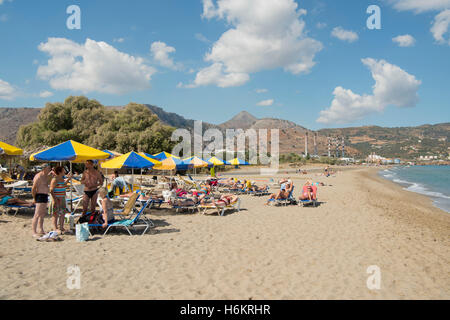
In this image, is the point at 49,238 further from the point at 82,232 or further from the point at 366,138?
the point at 366,138

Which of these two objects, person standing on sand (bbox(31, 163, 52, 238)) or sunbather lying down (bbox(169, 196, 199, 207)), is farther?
sunbather lying down (bbox(169, 196, 199, 207))

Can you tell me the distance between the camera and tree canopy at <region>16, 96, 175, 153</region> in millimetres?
30984

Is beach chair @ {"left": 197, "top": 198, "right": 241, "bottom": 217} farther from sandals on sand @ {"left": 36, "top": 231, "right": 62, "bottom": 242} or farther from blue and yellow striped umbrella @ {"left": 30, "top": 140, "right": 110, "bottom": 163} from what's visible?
sandals on sand @ {"left": 36, "top": 231, "right": 62, "bottom": 242}

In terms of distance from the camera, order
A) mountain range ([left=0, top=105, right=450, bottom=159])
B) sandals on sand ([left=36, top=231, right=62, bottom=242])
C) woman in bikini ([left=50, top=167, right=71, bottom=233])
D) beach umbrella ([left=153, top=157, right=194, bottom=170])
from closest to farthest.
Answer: sandals on sand ([left=36, top=231, right=62, bottom=242]) < woman in bikini ([left=50, top=167, right=71, bottom=233]) < beach umbrella ([left=153, top=157, right=194, bottom=170]) < mountain range ([left=0, top=105, right=450, bottom=159])

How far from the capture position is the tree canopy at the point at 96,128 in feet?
102

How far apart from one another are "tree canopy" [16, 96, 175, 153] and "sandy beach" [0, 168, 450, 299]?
2440 cm

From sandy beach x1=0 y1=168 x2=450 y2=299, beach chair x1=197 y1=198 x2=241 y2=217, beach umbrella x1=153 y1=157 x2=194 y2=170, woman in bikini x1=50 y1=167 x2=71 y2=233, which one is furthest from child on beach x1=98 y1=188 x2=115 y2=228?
beach umbrella x1=153 y1=157 x2=194 y2=170

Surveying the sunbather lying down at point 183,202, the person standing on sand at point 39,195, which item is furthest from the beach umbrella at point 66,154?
the sunbather lying down at point 183,202

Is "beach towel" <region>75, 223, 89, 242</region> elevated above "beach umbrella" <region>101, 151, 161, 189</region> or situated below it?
below

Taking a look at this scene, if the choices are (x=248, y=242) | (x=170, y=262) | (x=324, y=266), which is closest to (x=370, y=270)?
(x=324, y=266)

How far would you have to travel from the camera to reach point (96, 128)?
3362cm

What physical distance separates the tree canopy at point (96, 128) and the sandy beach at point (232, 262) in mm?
24403

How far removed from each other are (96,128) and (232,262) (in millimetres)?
33444
